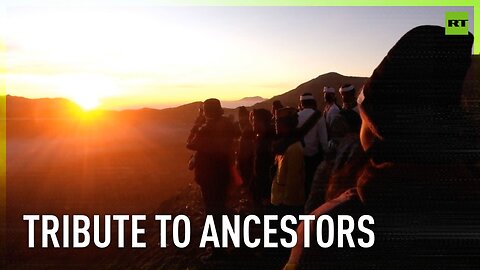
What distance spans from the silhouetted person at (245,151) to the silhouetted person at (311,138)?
136 cm

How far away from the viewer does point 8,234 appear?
11.1 meters

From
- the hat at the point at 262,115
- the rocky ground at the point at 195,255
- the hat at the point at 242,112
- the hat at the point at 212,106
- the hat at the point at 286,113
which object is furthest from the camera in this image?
the hat at the point at 242,112

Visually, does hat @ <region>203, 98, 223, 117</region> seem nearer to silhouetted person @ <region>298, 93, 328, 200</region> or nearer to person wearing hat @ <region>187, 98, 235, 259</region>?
person wearing hat @ <region>187, 98, 235, 259</region>

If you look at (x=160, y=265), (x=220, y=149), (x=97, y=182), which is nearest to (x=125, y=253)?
(x=160, y=265)

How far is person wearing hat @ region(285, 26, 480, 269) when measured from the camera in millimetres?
1618

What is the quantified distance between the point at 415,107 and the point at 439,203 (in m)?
0.29

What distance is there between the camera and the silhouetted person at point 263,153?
19.6ft

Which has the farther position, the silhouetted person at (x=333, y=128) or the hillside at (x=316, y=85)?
the hillside at (x=316, y=85)

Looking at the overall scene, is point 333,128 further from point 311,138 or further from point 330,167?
point 330,167

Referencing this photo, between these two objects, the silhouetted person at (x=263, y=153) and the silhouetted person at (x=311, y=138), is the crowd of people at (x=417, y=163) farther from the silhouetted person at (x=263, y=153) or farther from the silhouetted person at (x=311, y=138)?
the silhouetted person at (x=263, y=153)

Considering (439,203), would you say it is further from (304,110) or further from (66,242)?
(66,242)

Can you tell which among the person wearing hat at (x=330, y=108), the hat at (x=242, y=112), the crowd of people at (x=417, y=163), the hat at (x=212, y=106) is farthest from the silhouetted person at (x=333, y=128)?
the crowd of people at (x=417, y=163)

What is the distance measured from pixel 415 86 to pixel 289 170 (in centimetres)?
332

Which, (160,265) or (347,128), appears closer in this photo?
(347,128)
